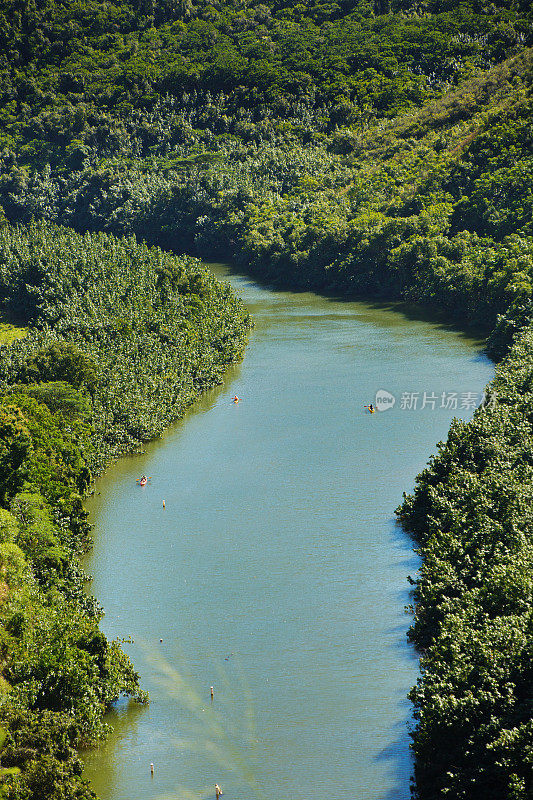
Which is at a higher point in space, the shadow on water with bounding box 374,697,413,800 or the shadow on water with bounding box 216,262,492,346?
the shadow on water with bounding box 216,262,492,346

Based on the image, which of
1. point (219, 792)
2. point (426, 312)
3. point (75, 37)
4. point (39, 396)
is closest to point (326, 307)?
point (426, 312)

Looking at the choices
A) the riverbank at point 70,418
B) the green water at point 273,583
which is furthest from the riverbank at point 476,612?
the riverbank at point 70,418

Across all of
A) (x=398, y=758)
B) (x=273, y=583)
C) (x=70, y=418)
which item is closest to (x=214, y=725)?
(x=398, y=758)

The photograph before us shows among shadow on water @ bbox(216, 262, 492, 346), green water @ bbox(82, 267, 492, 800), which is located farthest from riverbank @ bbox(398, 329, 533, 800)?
shadow on water @ bbox(216, 262, 492, 346)

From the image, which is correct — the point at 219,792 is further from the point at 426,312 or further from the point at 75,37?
the point at 75,37

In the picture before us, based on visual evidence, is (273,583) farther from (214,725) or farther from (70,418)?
(70,418)

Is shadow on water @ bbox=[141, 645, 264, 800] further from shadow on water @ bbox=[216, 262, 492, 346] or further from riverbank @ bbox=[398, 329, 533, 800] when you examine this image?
shadow on water @ bbox=[216, 262, 492, 346]

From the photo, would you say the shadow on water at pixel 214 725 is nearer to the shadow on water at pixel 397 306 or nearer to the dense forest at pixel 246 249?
the dense forest at pixel 246 249
